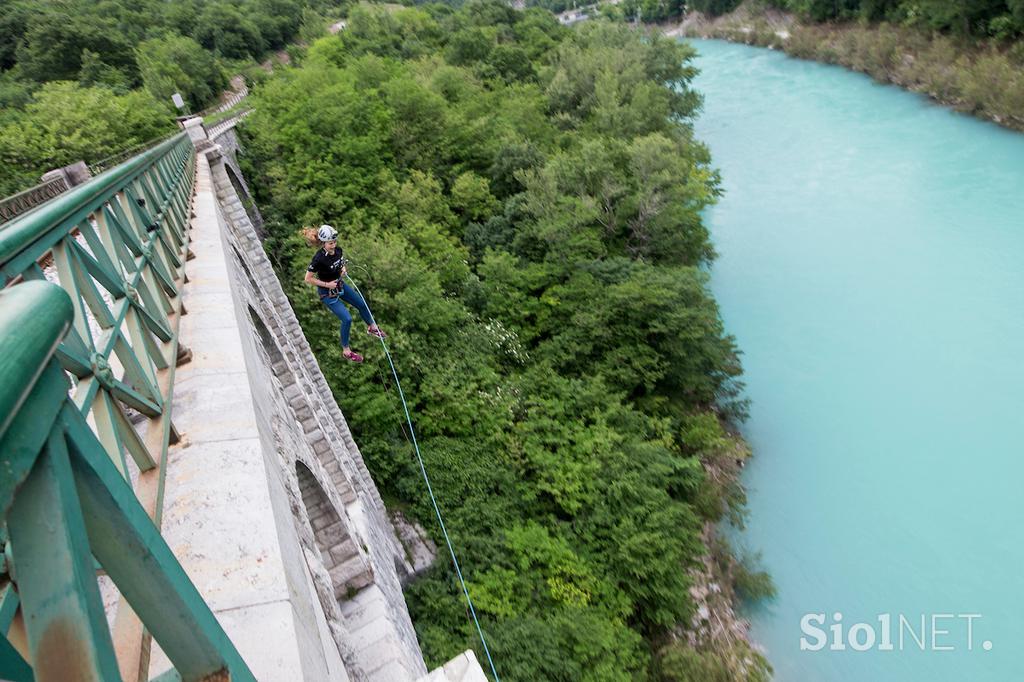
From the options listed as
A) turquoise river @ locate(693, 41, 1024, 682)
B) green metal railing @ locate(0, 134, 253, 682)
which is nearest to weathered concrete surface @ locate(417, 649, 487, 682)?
green metal railing @ locate(0, 134, 253, 682)

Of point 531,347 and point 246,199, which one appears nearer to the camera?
point 531,347

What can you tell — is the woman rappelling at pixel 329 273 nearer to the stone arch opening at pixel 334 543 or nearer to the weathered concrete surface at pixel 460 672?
the stone arch opening at pixel 334 543

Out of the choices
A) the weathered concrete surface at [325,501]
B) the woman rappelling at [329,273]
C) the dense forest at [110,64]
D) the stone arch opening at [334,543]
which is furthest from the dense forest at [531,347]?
the dense forest at [110,64]

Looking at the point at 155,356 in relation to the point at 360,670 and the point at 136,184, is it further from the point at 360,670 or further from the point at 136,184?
the point at 360,670

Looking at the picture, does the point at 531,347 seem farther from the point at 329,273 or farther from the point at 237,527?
the point at 237,527

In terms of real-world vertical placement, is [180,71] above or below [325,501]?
above

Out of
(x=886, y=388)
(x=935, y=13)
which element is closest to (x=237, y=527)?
(x=886, y=388)

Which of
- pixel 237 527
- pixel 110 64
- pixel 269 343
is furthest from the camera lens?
pixel 110 64

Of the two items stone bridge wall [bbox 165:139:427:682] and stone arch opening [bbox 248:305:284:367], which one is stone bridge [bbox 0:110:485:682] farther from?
stone arch opening [bbox 248:305:284:367]
